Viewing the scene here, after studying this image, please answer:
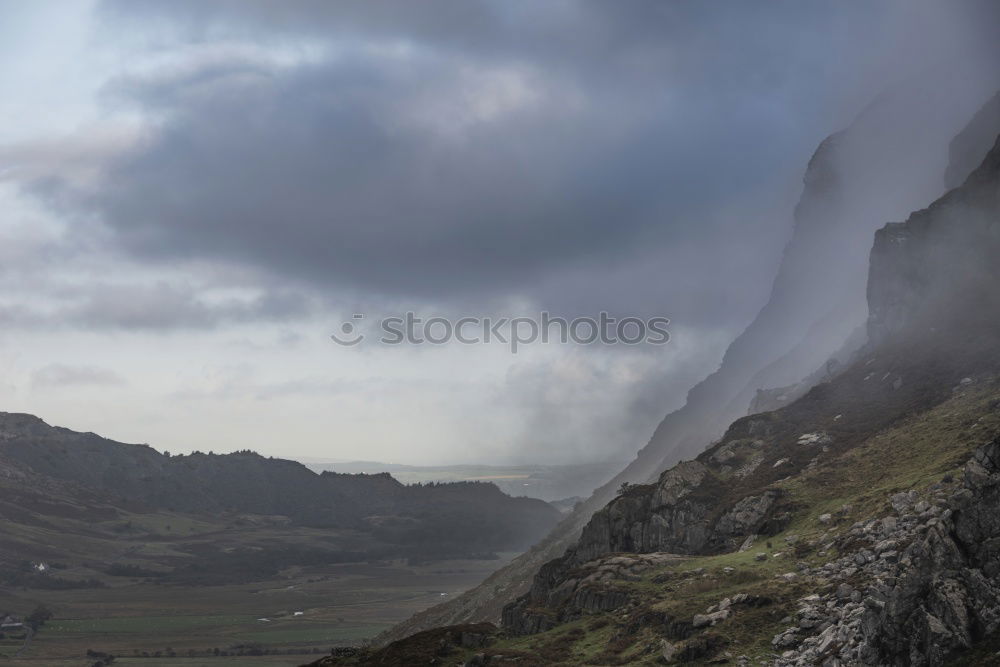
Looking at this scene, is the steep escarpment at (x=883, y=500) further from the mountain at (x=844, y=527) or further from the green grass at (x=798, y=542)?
the green grass at (x=798, y=542)

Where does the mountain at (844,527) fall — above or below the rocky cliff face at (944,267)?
below

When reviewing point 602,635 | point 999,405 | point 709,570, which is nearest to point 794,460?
point 999,405

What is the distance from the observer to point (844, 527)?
77125 millimetres

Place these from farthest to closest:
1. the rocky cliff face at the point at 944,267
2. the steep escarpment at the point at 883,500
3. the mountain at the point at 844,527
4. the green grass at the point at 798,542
Result: the rocky cliff face at the point at 944,267
the green grass at the point at 798,542
the mountain at the point at 844,527
the steep escarpment at the point at 883,500

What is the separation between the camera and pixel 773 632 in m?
60.6

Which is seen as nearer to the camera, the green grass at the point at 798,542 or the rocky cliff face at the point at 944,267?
the green grass at the point at 798,542

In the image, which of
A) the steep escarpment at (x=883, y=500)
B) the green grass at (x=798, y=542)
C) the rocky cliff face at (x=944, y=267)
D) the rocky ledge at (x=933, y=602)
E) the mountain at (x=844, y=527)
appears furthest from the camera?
the rocky cliff face at (x=944, y=267)

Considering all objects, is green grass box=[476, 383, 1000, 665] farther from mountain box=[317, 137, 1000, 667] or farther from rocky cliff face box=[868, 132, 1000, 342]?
rocky cliff face box=[868, 132, 1000, 342]

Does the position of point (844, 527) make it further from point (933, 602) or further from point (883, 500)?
point (933, 602)

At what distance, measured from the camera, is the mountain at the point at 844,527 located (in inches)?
1912

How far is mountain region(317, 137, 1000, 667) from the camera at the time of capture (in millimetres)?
48562

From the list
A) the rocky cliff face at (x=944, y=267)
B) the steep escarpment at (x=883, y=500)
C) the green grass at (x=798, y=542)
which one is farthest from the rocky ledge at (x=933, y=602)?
the rocky cliff face at (x=944, y=267)

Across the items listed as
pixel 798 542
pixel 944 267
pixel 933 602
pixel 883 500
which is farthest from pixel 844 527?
pixel 944 267

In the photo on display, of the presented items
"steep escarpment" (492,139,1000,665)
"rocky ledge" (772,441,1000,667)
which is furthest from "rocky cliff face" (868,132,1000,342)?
"rocky ledge" (772,441,1000,667)
